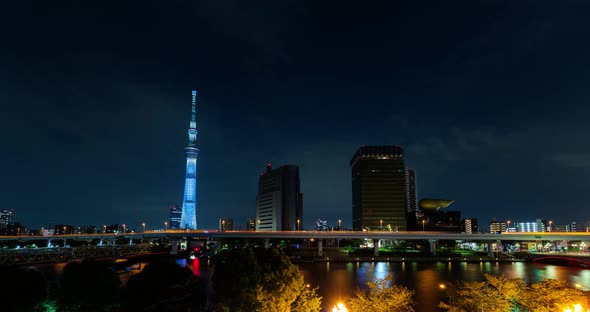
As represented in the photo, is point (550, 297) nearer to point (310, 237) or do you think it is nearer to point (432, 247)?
point (310, 237)

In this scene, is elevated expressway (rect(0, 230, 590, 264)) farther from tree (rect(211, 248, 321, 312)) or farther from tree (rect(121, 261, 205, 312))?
tree (rect(211, 248, 321, 312))

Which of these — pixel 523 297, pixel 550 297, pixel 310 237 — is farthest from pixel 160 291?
pixel 310 237

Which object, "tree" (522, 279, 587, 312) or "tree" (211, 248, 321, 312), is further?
"tree" (522, 279, 587, 312)

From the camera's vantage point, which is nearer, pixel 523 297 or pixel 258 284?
pixel 258 284

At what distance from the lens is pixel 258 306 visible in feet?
75.4

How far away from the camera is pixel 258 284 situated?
23.4 m

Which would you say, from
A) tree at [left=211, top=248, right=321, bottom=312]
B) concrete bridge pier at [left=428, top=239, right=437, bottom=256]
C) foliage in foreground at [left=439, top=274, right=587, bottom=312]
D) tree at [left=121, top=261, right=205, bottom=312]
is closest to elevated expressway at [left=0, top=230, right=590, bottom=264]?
concrete bridge pier at [left=428, top=239, right=437, bottom=256]

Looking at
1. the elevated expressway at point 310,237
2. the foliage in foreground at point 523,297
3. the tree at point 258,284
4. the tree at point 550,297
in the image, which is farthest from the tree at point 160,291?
the elevated expressway at point 310,237

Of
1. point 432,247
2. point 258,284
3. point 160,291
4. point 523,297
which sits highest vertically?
point 258,284

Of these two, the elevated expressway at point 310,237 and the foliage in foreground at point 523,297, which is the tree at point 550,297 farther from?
the elevated expressway at point 310,237

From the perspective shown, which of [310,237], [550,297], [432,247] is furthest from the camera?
[432,247]

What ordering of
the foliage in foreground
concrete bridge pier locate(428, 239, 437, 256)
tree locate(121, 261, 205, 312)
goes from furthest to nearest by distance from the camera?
concrete bridge pier locate(428, 239, 437, 256)
the foliage in foreground
tree locate(121, 261, 205, 312)

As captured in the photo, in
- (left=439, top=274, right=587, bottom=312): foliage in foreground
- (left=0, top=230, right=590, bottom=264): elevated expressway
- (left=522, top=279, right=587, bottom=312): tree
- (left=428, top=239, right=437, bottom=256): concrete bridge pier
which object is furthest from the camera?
(left=428, top=239, right=437, bottom=256): concrete bridge pier

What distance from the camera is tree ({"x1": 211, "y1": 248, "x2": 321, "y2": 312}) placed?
23.0 metres
